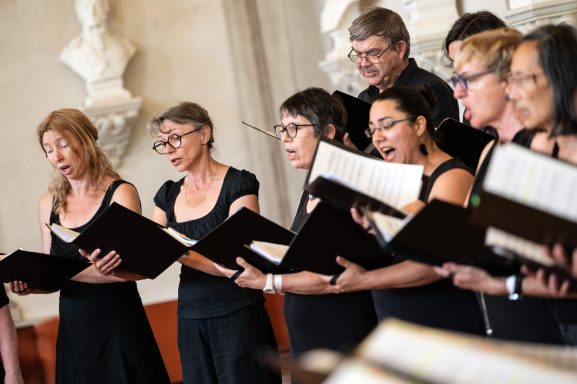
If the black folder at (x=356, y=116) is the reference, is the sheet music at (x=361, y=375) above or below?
above

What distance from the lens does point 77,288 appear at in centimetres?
412

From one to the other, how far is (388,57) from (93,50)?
2.84 metres

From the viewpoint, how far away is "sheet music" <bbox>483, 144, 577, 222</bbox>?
78.9 inches

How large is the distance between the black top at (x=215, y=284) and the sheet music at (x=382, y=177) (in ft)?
3.74

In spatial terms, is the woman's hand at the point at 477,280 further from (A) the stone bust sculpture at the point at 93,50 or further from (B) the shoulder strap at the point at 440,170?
(A) the stone bust sculpture at the point at 93,50

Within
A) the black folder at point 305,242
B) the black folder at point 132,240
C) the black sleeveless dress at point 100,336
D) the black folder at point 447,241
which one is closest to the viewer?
the black folder at point 447,241

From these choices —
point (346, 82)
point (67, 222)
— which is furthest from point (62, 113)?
point (346, 82)

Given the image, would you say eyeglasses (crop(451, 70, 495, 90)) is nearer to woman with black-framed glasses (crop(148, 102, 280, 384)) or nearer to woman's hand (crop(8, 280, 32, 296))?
woman with black-framed glasses (crop(148, 102, 280, 384))

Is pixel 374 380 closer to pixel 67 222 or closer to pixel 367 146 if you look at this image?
pixel 367 146

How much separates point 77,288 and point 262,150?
2.94 meters

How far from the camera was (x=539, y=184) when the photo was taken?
2.01 metres

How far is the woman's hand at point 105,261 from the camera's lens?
12.1ft

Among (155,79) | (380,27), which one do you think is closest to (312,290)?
(380,27)

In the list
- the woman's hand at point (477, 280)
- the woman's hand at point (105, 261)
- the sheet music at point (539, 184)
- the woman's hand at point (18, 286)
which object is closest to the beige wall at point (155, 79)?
the woman's hand at point (18, 286)
